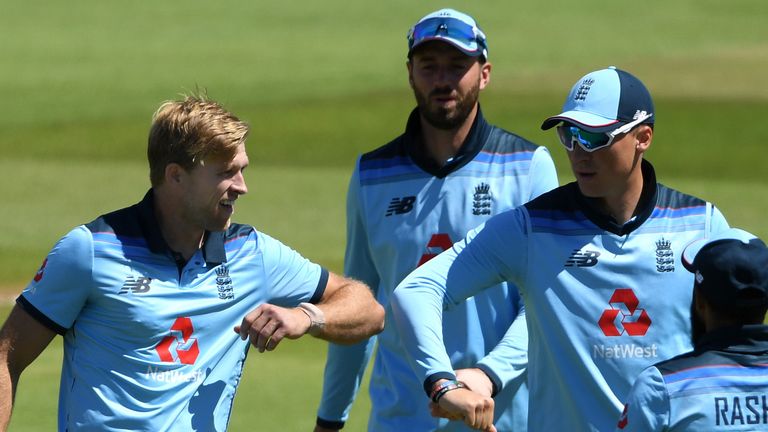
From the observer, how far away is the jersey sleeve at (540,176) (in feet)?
21.5

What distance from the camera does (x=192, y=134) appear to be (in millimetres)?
5270

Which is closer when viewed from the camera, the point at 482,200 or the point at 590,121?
the point at 590,121

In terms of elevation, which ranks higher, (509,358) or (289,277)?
(289,277)

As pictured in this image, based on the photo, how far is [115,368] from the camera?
521cm

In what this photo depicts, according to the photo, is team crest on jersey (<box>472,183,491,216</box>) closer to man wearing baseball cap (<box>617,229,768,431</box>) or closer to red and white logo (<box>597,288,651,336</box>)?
red and white logo (<box>597,288,651,336</box>)

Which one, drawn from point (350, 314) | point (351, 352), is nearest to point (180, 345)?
point (350, 314)

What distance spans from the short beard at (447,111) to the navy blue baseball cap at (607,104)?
1.34 metres

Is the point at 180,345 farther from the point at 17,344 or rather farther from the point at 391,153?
the point at 391,153

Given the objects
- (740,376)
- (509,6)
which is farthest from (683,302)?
(509,6)

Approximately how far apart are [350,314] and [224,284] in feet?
1.64

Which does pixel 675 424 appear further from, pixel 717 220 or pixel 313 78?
pixel 313 78

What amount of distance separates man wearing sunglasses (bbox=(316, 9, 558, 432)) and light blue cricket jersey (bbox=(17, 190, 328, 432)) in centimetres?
127

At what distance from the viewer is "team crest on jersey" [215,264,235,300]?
5449 millimetres

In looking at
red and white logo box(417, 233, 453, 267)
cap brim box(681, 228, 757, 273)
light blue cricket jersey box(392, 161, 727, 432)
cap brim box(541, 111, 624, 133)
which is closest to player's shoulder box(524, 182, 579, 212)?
light blue cricket jersey box(392, 161, 727, 432)
